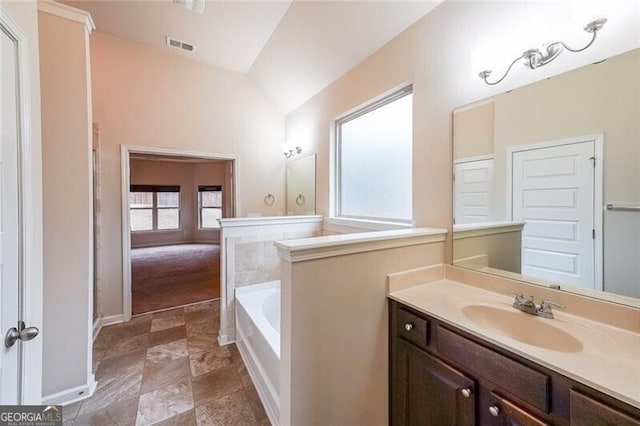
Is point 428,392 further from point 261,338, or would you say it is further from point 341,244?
point 261,338

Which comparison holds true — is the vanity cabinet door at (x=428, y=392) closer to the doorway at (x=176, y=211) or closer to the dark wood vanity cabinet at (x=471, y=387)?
the dark wood vanity cabinet at (x=471, y=387)

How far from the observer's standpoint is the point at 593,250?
3.87 ft

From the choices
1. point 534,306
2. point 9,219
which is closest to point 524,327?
point 534,306

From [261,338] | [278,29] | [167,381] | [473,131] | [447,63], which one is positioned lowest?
[167,381]

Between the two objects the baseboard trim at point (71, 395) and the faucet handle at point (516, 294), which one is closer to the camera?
the faucet handle at point (516, 294)

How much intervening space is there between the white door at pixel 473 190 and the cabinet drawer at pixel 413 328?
2.53ft

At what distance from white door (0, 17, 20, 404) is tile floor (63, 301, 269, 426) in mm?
1018

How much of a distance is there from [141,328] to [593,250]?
3.83 meters

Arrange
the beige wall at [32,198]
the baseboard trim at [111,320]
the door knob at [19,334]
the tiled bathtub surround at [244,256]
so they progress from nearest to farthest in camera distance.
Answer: the door knob at [19,334] < the beige wall at [32,198] < the tiled bathtub surround at [244,256] < the baseboard trim at [111,320]

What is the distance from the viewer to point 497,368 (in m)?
1.00

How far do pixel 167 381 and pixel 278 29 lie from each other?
3.52 meters

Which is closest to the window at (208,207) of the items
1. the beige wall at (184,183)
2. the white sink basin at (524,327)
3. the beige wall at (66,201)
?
the beige wall at (184,183)

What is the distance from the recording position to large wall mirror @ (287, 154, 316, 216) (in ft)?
11.3

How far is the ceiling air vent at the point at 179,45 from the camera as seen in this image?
9.78 feet
